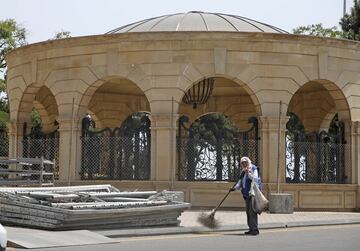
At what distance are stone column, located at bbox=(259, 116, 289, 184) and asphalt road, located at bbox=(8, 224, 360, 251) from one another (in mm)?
5471

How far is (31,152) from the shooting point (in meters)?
25.1

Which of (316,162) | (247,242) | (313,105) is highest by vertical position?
(313,105)

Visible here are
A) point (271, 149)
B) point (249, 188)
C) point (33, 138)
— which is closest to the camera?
point (249, 188)

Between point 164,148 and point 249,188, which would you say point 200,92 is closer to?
point 164,148

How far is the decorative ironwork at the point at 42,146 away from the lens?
2467 cm

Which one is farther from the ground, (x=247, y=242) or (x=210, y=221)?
(x=210, y=221)

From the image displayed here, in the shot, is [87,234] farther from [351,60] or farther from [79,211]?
[351,60]

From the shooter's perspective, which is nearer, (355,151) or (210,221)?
(210,221)

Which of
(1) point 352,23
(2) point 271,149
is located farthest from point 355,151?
(1) point 352,23

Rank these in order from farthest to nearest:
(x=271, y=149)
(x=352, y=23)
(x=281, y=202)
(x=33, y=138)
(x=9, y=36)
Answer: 1. (x=9, y=36)
2. (x=352, y=23)
3. (x=33, y=138)
4. (x=271, y=149)
5. (x=281, y=202)

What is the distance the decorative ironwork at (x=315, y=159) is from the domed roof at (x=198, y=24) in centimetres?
Result: 463

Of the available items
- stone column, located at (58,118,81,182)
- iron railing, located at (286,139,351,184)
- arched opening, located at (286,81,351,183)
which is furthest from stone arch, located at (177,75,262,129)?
stone column, located at (58,118,81,182)

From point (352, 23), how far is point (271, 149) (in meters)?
17.5

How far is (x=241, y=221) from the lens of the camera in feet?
61.2
